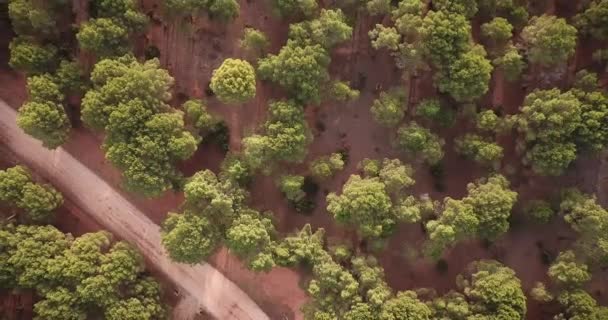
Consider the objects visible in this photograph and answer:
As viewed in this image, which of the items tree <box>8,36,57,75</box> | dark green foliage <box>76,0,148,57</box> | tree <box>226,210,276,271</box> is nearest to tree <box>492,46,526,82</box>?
tree <box>226,210,276,271</box>

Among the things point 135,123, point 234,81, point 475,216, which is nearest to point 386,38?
point 234,81

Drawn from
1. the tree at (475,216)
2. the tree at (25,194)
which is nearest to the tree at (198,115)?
the tree at (25,194)

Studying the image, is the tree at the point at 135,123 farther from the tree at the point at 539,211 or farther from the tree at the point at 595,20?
the tree at the point at 595,20

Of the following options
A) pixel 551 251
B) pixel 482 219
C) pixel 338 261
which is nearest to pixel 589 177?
pixel 551 251

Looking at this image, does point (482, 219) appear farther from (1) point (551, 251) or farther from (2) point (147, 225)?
(2) point (147, 225)

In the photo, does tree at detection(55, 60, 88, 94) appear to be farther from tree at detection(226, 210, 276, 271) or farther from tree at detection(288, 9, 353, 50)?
tree at detection(288, 9, 353, 50)
